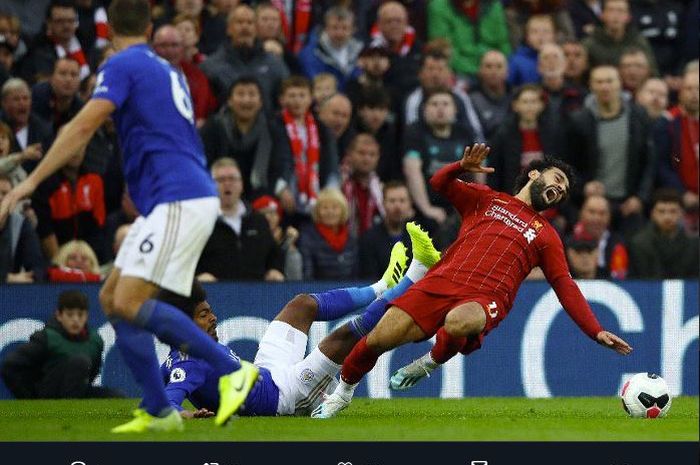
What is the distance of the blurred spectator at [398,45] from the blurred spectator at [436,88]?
338 mm

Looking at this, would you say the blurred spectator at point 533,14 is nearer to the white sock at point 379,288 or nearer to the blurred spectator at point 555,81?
the blurred spectator at point 555,81

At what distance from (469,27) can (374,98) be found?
6.19 ft

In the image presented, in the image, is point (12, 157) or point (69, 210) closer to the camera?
point (12, 157)

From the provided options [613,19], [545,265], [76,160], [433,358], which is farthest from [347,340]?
[613,19]

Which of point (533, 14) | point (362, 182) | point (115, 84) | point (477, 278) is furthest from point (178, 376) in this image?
point (533, 14)

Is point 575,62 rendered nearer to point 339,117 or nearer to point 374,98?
point 374,98

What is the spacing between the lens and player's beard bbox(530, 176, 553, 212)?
10.2 meters

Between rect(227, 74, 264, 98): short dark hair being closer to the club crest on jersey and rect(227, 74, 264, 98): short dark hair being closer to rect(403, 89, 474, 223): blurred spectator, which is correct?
rect(403, 89, 474, 223): blurred spectator

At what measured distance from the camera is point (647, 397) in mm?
10438

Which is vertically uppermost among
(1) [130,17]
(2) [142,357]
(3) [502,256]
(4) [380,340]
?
(1) [130,17]

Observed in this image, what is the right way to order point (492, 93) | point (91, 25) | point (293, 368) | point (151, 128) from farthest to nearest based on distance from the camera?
point (492, 93)
point (91, 25)
point (293, 368)
point (151, 128)

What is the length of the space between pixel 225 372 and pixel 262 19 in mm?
7721

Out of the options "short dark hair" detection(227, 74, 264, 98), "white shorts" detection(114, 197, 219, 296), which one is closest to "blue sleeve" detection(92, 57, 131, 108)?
"white shorts" detection(114, 197, 219, 296)

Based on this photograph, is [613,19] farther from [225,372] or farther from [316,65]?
[225,372]
